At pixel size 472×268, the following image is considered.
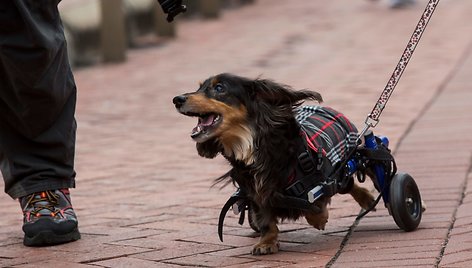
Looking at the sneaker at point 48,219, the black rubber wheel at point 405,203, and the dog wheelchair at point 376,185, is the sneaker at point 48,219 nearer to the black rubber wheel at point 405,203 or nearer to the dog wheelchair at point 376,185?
the dog wheelchair at point 376,185

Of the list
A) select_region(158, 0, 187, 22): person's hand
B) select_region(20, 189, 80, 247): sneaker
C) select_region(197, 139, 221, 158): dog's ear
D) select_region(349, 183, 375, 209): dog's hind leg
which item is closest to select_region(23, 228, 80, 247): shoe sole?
select_region(20, 189, 80, 247): sneaker

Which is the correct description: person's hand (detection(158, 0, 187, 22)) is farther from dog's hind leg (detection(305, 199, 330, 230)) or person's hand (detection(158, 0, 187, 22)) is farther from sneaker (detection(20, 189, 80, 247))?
dog's hind leg (detection(305, 199, 330, 230))

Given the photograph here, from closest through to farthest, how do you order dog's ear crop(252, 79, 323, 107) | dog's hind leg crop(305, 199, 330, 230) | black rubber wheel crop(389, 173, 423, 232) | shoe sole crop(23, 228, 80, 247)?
dog's ear crop(252, 79, 323, 107), dog's hind leg crop(305, 199, 330, 230), black rubber wheel crop(389, 173, 423, 232), shoe sole crop(23, 228, 80, 247)

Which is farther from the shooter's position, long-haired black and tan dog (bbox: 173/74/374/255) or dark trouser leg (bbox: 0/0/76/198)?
dark trouser leg (bbox: 0/0/76/198)

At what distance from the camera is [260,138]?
13.3 ft

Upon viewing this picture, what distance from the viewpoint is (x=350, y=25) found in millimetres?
13508

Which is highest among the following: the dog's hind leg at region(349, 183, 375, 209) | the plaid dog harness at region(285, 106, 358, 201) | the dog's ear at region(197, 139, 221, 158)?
the dog's ear at region(197, 139, 221, 158)

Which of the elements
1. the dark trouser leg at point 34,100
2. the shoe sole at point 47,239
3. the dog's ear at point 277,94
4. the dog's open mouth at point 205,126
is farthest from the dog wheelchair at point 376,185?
the dark trouser leg at point 34,100

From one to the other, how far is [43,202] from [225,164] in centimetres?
187

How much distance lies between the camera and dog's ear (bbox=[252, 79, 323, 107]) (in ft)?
13.3

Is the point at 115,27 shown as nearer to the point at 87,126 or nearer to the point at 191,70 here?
the point at 191,70

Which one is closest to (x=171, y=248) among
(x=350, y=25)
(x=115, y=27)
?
(x=115, y=27)

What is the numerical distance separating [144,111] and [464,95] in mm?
2350

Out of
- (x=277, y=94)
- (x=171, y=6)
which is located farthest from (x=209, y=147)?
(x=171, y=6)
